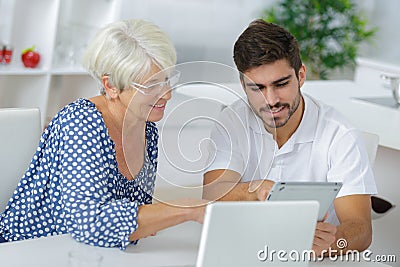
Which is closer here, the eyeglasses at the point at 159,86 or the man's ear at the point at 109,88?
the eyeglasses at the point at 159,86

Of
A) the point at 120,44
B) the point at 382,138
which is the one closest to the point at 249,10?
the point at 382,138

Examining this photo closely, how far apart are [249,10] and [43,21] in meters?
1.96

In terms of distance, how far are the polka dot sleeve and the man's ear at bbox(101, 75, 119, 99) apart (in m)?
0.13

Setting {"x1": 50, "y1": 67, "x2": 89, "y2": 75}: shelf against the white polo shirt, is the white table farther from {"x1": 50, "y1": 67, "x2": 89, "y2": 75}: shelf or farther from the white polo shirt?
{"x1": 50, "y1": 67, "x2": 89, "y2": 75}: shelf

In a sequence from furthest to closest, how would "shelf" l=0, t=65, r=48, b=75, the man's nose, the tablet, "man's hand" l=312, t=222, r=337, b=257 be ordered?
"shelf" l=0, t=65, r=48, b=75 → the man's nose → "man's hand" l=312, t=222, r=337, b=257 → the tablet

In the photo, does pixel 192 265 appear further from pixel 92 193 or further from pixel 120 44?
pixel 120 44

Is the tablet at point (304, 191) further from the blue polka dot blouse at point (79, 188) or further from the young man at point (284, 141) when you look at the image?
the blue polka dot blouse at point (79, 188)

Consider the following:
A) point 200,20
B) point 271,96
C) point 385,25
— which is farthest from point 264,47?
point 385,25

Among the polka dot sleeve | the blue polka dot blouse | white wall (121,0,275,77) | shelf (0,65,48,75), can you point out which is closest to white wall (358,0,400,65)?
white wall (121,0,275,77)

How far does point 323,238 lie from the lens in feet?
6.30

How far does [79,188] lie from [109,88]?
0.30 metres

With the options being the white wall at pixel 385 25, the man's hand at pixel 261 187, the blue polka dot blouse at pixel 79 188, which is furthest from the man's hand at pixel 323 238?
the white wall at pixel 385 25

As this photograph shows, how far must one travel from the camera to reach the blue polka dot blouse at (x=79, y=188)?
1.80 meters

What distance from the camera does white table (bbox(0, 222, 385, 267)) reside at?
1689 millimetres
